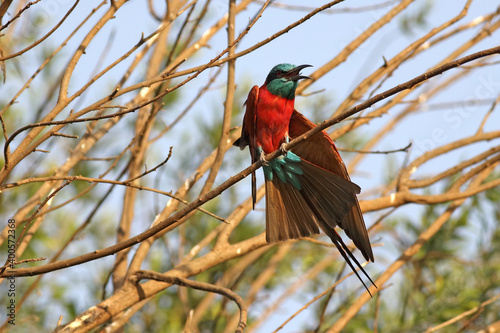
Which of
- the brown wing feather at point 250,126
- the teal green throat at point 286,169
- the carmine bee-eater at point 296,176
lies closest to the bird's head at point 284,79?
the carmine bee-eater at point 296,176

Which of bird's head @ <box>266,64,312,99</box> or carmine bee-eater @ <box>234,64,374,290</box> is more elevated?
bird's head @ <box>266,64,312,99</box>

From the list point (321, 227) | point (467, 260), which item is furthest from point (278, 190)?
point (467, 260)

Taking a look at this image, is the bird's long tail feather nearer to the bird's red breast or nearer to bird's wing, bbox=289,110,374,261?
bird's wing, bbox=289,110,374,261

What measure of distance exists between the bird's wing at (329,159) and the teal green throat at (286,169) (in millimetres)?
110

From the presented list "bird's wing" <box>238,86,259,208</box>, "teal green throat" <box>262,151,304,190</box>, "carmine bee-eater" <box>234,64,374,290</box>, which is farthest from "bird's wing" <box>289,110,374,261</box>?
"bird's wing" <box>238,86,259,208</box>

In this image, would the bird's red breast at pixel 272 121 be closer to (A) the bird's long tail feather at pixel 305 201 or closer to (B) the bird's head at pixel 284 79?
(B) the bird's head at pixel 284 79

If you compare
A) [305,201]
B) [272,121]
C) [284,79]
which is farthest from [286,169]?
[284,79]

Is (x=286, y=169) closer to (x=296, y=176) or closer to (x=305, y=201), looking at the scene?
(x=296, y=176)

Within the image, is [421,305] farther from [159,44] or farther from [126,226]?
[159,44]

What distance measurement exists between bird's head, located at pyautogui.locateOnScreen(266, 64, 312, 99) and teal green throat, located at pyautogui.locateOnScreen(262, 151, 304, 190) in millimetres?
492

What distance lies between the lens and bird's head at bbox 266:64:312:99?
11.3ft

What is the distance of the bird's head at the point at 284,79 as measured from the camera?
3443 mm

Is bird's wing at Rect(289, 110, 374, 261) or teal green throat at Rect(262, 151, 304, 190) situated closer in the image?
bird's wing at Rect(289, 110, 374, 261)

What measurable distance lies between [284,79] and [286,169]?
69 centimetres
